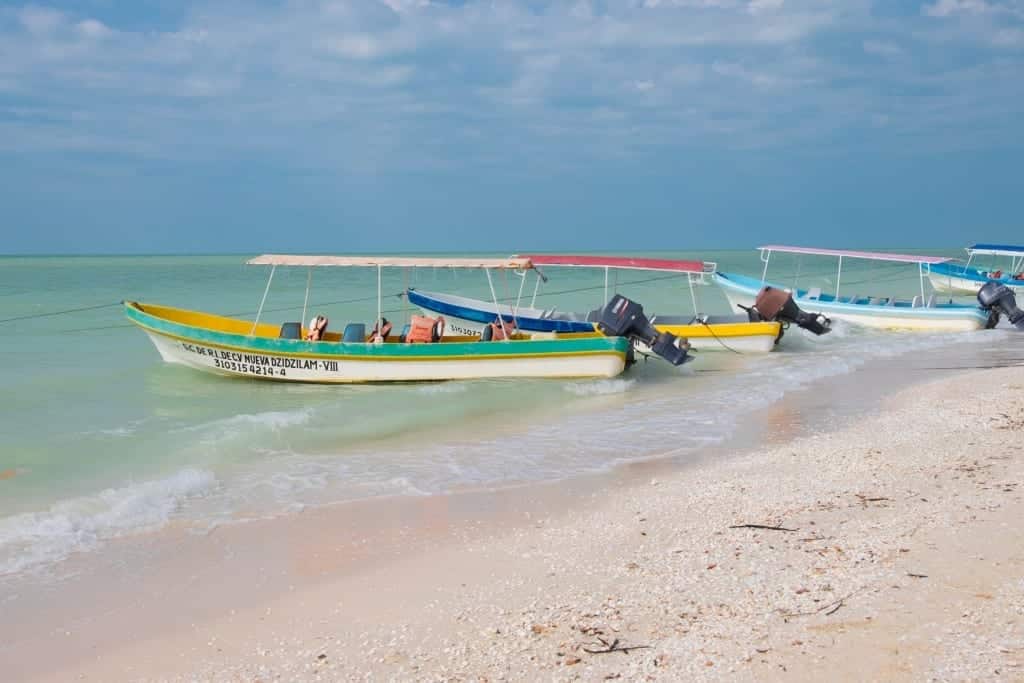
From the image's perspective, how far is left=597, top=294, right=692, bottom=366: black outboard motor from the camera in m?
14.5

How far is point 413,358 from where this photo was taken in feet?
46.5

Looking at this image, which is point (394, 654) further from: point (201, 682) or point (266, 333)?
point (266, 333)

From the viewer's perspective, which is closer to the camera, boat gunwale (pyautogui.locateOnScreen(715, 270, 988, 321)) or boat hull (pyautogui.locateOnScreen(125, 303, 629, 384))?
boat hull (pyautogui.locateOnScreen(125, 303, 629, 384))

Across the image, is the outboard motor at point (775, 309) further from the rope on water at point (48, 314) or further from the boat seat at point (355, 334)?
the rope on water at point (48, 314)

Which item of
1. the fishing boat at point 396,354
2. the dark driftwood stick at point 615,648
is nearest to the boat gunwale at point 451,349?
the fishing boat at point 396,354

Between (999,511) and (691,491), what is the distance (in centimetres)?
214

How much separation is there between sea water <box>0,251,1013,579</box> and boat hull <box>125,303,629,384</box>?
0.23m

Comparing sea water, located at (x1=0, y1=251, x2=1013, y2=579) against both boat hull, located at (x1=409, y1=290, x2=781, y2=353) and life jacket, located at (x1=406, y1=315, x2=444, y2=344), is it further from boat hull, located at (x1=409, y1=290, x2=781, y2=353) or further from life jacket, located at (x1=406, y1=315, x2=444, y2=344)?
life jacket, located at (x1=406, y1=315, x2=444, y2=344)

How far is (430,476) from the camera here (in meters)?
8.40

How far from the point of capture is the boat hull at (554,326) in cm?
1758

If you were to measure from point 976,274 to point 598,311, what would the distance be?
92.9 ft

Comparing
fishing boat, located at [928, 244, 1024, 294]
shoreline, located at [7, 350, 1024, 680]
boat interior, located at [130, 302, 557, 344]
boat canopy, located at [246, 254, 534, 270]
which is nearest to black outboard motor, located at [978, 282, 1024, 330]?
fishing boat, located at [928, 244, 1024, 294]

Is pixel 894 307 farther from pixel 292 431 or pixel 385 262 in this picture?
pixel 292 431

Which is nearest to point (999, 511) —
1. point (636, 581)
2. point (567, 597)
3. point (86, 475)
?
point (636, 581)
